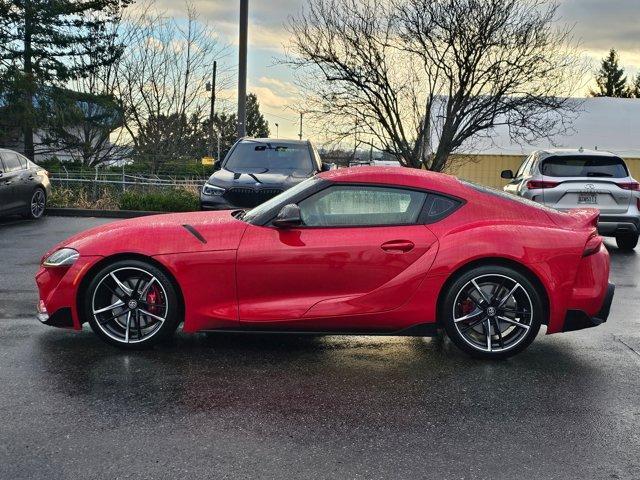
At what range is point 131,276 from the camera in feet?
15.9

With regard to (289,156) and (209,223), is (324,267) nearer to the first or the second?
(209,223)

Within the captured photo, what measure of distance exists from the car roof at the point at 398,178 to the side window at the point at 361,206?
6cm

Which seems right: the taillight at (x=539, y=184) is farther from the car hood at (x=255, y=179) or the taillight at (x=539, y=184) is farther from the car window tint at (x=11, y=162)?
the car window tint at (x=11, y=162)

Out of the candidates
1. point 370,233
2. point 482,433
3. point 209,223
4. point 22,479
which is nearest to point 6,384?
point 22,479

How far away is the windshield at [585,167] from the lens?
10.2 metres

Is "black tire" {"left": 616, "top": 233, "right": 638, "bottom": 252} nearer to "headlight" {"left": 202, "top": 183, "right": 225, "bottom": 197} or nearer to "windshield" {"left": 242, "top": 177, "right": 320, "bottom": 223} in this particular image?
"headlight" {"left": 202, "top": 183, "right": 225, "bottom": 197}

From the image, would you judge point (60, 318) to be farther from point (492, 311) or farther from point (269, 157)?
point (269, 157)

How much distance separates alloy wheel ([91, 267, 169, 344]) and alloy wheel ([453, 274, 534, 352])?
7.12 ft

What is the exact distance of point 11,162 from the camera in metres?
13.2

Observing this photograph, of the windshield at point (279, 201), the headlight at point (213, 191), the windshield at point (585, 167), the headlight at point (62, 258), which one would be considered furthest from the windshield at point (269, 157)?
the headlight at point (62, 258)

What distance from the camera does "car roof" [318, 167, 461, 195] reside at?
4.92 m

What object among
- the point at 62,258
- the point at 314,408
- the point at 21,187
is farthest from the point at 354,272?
the point at 21,187

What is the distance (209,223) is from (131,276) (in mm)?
693

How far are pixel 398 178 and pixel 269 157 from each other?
21.8ft
